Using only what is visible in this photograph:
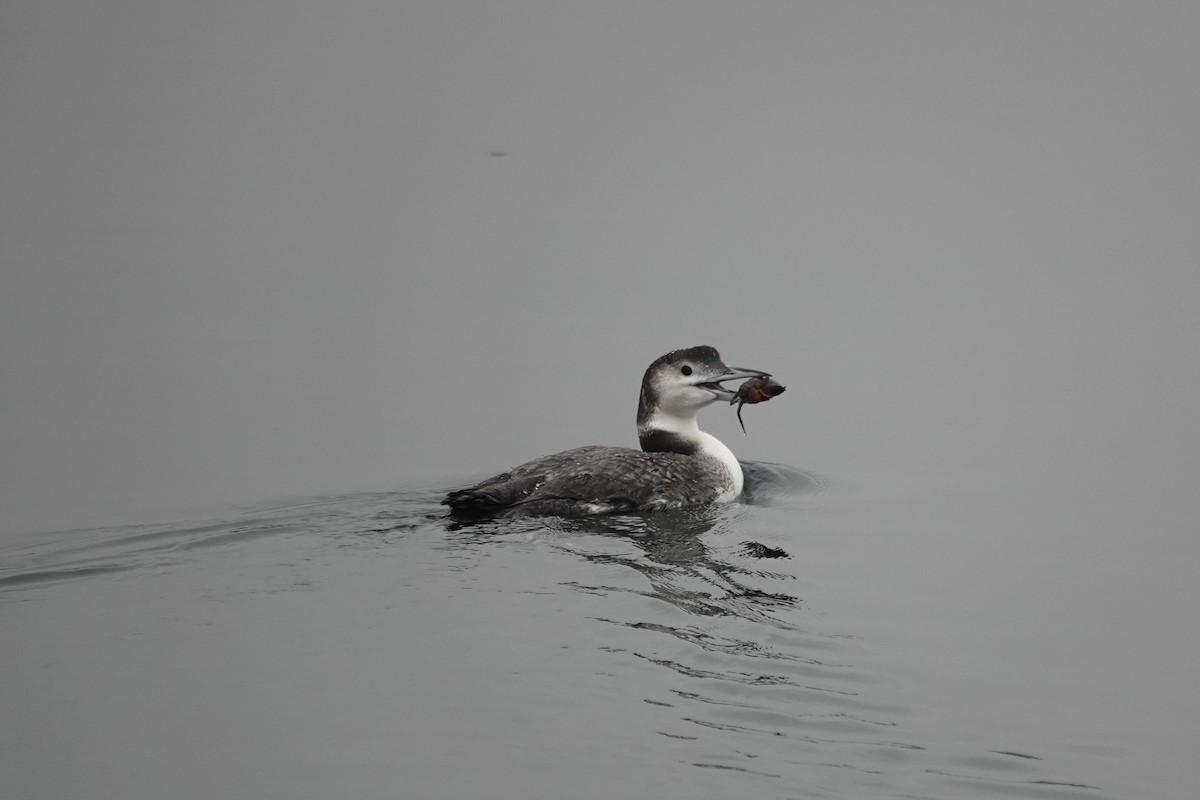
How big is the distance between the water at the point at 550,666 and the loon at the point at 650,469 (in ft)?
0.61

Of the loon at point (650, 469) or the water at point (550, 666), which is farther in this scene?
the loon at point (650, 469)

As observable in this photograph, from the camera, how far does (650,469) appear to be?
9227mm

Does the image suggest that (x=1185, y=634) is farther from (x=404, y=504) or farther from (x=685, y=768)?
(x=404, y=504)

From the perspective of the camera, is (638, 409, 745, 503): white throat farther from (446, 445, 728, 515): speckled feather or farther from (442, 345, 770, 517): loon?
(446, 445, 728, 515): speckled feather

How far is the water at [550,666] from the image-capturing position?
529cm

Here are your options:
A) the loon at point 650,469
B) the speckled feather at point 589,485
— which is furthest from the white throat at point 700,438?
the speckled feather at point 589,485

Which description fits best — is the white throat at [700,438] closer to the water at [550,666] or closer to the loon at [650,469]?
the loon at [650,469]

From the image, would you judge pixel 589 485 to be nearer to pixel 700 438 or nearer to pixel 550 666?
pixel 700 438

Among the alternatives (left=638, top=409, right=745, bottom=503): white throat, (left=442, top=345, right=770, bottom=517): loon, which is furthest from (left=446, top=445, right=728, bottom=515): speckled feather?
(left=638, top=409, right=745, bottom=503): white throat

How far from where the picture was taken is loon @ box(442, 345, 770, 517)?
862 cm

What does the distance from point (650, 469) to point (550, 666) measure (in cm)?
305

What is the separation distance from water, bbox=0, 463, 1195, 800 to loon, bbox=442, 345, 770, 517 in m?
0.19

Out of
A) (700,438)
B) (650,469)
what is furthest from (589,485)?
(700,438)

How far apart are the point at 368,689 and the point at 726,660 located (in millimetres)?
1611
